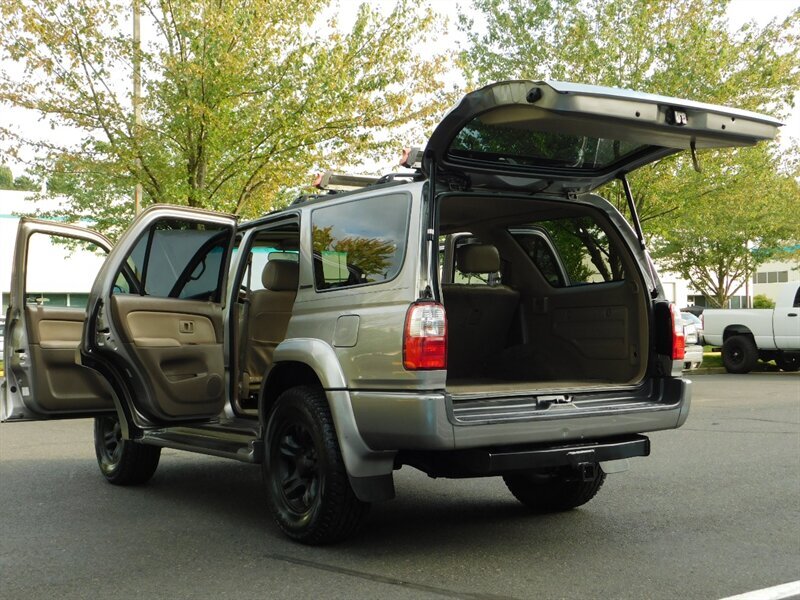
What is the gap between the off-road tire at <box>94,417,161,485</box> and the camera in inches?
287

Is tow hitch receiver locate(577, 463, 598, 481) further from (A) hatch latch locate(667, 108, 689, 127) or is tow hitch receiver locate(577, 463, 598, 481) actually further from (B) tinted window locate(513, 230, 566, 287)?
(A) hatch latch locate(667, 108, 689, 127)

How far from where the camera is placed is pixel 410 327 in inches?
187

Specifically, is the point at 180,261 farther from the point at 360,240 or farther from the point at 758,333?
the point at 758,333

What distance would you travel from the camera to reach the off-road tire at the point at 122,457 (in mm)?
7281

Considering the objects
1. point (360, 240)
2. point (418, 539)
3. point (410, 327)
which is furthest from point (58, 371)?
point (410, 327)

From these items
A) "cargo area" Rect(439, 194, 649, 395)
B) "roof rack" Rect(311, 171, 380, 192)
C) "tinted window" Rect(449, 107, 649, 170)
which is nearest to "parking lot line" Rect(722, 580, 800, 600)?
"cargo area" Rect(439, 194, 649, 395)

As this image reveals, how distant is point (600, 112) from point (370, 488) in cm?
225

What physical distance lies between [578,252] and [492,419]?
2014 mm

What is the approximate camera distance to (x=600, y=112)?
4.54 metres

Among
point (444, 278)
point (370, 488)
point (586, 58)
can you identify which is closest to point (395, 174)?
point (444, 278)

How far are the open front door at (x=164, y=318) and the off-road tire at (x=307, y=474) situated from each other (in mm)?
1030

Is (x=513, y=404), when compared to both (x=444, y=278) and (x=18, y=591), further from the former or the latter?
(x=18, y=591)

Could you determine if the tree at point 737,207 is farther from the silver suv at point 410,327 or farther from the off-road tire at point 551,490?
the off-road tire at point 551,490

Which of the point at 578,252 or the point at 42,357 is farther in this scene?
the point at 42,357
